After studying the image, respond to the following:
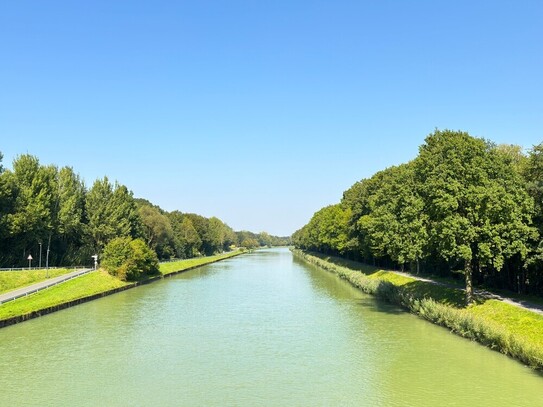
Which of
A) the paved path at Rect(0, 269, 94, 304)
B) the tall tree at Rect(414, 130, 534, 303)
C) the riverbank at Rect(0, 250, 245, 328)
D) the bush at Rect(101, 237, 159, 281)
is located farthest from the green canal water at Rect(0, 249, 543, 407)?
the bush at Rect(101, 237, 159, 281)

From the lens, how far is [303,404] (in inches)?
755

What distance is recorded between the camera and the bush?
217 ft

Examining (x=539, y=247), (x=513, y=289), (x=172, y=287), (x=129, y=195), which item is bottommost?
(x=172, y=287)

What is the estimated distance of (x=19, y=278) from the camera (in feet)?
185

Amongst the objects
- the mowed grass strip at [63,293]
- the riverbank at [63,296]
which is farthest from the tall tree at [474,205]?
the mowed grass strip at [63,293]

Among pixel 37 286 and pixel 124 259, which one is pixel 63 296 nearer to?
pixel 37 286

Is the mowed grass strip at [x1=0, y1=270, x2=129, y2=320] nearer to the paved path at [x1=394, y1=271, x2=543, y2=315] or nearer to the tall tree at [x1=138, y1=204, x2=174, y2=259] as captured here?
the paved path at [x1=394, y1=271, x2=543, y2=315]

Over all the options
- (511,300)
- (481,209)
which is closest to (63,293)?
(481,209)

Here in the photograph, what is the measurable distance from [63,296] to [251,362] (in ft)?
105

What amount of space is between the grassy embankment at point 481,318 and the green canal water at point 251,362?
815 millimetres

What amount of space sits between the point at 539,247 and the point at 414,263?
1302 inches

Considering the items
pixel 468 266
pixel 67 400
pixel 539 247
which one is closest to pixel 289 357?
pixel 67 400

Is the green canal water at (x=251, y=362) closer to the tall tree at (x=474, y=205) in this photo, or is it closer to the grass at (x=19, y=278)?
the tall tree at (x=474, y=205)

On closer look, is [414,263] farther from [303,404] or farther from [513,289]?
[303,404]
